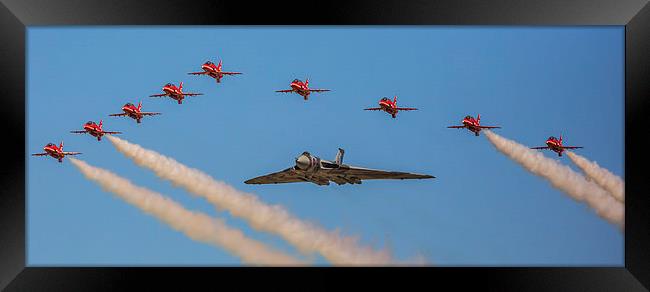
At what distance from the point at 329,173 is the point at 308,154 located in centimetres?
325

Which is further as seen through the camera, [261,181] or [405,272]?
[261,181]

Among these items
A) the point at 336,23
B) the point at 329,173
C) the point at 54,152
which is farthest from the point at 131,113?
the point at 336,23

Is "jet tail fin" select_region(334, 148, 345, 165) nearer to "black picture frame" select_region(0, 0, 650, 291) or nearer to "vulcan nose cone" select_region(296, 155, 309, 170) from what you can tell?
"vulcan nose cone" select_region(296, 155, 309, 170)

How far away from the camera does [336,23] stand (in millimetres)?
45031

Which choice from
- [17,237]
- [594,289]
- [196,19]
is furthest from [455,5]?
[17,237]

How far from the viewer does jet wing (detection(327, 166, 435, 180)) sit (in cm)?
6325

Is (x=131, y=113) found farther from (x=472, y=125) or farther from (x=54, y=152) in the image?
(x=472, y=125)

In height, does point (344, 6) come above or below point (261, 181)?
above

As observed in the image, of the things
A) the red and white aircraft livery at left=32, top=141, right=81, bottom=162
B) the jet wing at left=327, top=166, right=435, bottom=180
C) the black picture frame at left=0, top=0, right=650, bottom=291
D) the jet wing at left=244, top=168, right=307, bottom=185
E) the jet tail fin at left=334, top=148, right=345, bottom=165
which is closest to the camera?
the black picture frame at left=0, top=0, right=650, bottom=291

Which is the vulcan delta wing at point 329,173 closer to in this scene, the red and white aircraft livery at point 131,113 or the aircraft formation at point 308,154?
the aircraft formation at point 308,154

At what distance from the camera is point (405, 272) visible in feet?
154

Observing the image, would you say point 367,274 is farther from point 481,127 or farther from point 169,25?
point 481,127

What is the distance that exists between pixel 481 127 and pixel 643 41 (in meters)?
23.6

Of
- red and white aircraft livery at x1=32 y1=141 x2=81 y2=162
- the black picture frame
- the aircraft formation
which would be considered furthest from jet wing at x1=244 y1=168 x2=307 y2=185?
the black picture frame
